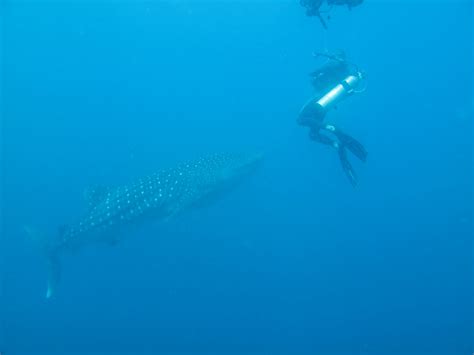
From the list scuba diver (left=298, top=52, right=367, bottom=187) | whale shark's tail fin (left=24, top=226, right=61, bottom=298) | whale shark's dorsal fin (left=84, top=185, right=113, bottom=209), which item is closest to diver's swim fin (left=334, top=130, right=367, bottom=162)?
scuba diver (left=298, top=52, right=367, bottom=187)

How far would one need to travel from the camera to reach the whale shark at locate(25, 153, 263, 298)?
27.9ft

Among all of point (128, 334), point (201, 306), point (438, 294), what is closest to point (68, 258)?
point (128, 334)

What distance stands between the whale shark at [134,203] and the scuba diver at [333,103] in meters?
2.80

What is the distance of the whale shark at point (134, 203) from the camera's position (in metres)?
8.49

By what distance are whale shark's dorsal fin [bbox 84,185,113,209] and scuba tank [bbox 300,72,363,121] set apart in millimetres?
4599

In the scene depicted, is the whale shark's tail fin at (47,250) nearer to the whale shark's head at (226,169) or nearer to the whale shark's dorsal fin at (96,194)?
the whale shark's dorsal fin at (96,194)

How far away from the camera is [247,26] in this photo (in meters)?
22.6

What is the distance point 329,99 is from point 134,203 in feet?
15.0

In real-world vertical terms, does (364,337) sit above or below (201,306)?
below

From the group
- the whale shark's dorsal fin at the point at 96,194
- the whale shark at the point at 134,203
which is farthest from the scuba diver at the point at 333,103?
the whale shark's dorsal fin at the point at 96,194

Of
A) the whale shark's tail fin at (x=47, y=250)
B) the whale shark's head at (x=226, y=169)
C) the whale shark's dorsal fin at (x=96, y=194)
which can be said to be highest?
the whale shark's head at (x=226, y=169)

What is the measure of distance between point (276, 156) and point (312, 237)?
3.75m

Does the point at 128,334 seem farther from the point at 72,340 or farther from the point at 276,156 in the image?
the point at 276,156

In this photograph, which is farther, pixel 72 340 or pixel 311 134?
pixel 72 340
